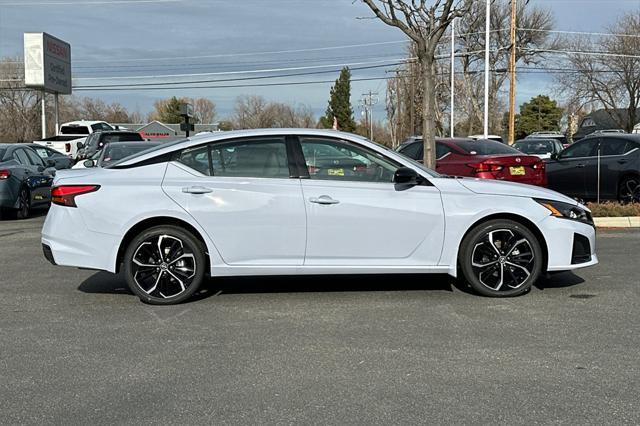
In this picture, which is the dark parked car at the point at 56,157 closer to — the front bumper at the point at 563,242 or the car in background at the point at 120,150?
the car in background at the point at 120,150

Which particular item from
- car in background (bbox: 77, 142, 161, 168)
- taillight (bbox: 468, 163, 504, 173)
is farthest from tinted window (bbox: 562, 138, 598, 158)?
car in background (bbox: 77, 142, 161, 168)

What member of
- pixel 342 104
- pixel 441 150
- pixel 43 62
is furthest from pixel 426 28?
pixel 342 104

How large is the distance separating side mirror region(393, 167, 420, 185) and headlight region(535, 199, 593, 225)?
3.97 feet

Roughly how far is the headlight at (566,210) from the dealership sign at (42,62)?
3267cm

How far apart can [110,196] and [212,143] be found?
41.3 inches

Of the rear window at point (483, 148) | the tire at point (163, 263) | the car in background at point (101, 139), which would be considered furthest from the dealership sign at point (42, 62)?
the tire at point (163, 263)

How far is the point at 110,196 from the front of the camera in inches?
231

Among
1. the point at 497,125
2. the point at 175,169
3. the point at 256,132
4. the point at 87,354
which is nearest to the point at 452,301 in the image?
the point at 256,132

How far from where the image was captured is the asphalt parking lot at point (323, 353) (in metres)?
3.73

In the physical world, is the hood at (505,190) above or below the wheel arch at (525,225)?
above

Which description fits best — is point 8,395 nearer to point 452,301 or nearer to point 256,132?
point 256,132

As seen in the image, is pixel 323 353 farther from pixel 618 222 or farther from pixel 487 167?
pixel 618 222

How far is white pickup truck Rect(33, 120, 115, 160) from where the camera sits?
970 inches

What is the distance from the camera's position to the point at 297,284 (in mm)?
6863
